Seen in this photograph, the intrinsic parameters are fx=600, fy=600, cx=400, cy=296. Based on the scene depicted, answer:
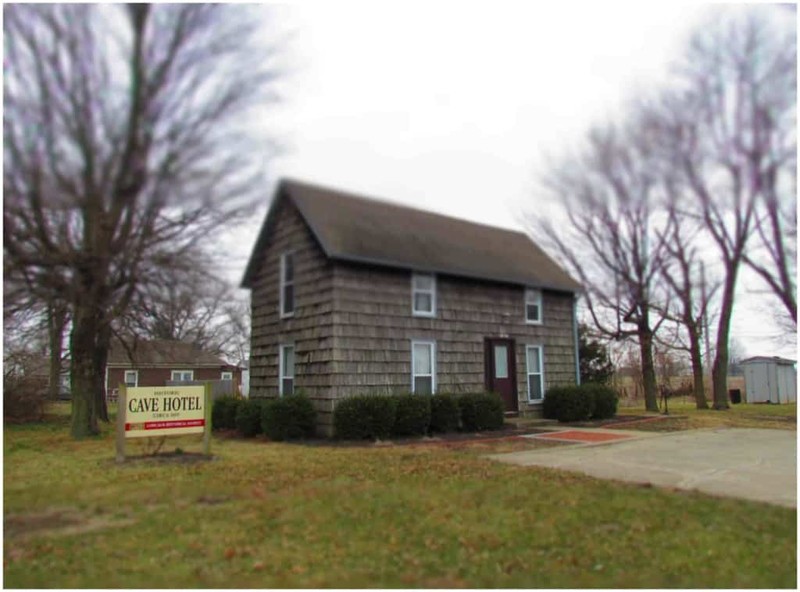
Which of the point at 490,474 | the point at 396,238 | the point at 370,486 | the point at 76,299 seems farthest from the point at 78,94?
the point at 396,238

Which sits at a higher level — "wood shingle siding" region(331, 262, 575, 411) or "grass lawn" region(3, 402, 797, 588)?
"wood shingle siding" region(331, 262, 575, 411)

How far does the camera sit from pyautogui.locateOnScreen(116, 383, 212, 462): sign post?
31.6ft

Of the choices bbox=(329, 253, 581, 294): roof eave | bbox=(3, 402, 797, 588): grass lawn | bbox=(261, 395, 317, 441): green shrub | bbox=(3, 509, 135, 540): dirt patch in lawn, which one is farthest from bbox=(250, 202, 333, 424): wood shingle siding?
bbox=(3, 509, 135, 540): dirt patch in lawn

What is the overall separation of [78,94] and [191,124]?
0.94m

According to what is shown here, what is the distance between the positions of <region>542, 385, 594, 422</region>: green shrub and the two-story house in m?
0.44

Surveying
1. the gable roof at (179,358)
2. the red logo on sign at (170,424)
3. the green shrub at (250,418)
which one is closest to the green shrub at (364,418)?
the green shrub at (250,418)

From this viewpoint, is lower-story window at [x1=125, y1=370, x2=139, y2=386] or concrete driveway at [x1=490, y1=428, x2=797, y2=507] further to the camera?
lower-story window at [x1=125, y1=370, x2=139, y2=386]

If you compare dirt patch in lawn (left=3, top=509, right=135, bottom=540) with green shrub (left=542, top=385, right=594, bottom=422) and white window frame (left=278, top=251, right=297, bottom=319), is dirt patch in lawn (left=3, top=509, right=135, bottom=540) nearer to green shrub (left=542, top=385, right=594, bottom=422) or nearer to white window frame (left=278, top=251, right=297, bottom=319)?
white window frame (left=278, top=251, right=297, bottom=319)

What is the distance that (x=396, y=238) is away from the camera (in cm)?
1530

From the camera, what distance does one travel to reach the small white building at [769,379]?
27.7 m

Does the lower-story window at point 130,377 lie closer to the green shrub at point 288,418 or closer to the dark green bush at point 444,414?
the green shrub at point 288,418

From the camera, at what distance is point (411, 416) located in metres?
13.0

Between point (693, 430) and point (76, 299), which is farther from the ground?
point (76, 299)

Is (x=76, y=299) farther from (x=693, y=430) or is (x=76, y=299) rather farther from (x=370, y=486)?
(x=693, y=430)
